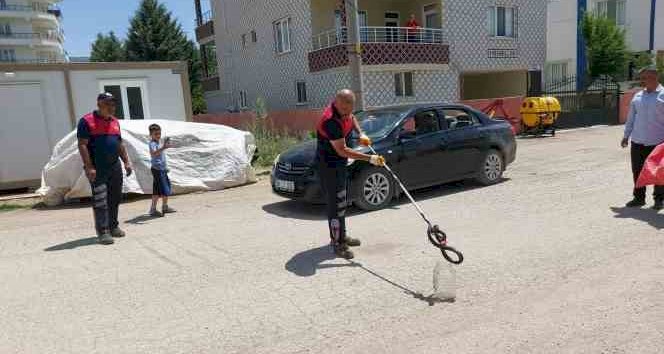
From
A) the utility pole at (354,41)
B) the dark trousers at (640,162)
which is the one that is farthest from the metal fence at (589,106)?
the dark trousers at (640,162)

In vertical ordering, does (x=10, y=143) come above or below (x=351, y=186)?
above

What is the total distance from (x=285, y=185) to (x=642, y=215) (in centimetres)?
460

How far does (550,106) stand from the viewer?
1689 centimetres

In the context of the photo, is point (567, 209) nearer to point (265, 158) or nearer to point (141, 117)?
point (265, 158)

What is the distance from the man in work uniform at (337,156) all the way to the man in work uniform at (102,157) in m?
2.71

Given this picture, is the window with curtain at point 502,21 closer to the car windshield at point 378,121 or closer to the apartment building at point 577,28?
the apartment building at point 577,28

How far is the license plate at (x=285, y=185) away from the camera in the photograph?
22.9 ft

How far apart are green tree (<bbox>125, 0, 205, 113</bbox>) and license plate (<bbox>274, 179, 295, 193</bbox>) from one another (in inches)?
1360

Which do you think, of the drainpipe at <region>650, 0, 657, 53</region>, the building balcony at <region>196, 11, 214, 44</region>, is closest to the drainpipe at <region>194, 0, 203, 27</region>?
the building balcony at <region>196, 11, 214, 44</region>

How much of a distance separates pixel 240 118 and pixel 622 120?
16428 millimetres

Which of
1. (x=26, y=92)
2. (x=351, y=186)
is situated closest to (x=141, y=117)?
(x=26, y=92)

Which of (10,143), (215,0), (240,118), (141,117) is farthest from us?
(215,0)

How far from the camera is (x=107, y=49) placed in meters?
50.4

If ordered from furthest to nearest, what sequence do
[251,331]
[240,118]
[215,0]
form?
1. [215,0]
2. [240,118]
3. [251,331]
